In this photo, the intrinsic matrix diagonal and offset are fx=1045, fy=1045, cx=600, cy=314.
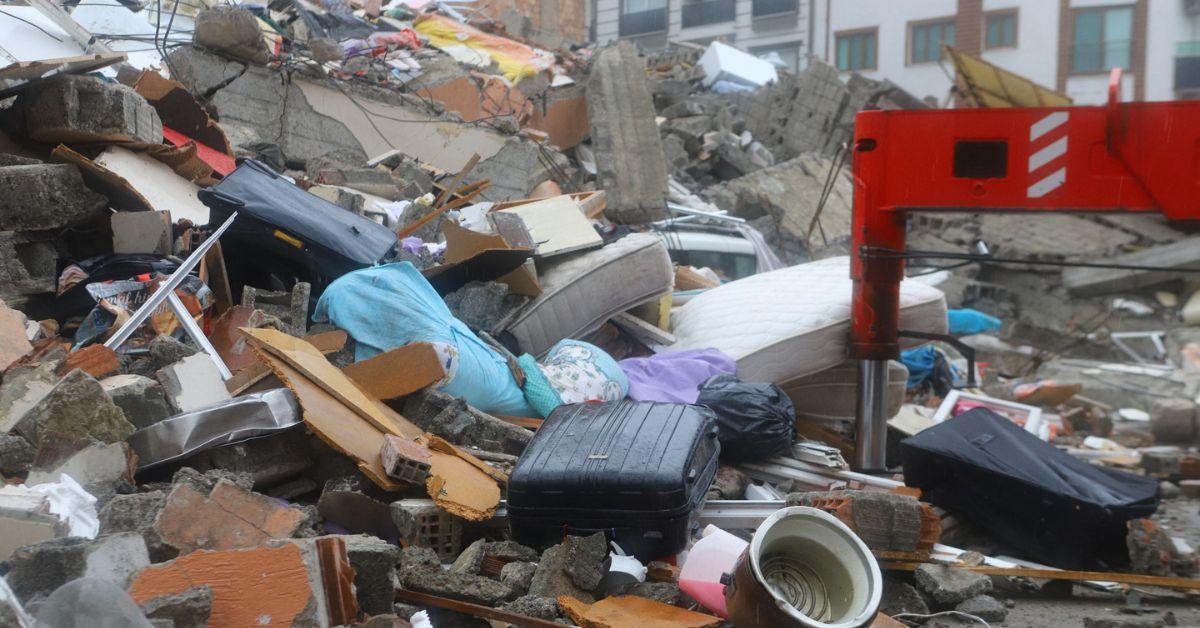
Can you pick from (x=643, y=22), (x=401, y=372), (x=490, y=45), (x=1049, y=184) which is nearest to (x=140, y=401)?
(x=401, y=372)

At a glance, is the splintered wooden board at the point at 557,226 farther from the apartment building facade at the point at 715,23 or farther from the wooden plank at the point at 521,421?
the apartment building facade at the point at 715,23

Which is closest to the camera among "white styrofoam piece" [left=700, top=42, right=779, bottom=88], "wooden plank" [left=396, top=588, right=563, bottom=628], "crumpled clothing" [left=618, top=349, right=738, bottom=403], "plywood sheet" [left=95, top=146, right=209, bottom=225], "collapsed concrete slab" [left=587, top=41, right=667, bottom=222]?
"wooden plank" [left=396, top=588, right=563, bottom=628]

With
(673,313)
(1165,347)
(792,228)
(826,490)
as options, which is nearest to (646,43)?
(792,228)

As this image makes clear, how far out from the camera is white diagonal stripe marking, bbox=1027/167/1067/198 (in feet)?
12.4

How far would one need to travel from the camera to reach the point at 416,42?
12250 mm

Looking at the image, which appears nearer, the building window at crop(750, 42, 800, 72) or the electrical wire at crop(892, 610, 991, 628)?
the electrical wire at crop(892, 610, 991, 628)

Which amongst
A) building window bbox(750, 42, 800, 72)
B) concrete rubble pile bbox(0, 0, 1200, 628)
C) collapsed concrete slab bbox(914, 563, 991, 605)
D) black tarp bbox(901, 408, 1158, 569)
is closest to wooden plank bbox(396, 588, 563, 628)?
concrete rubble pile bbox(0, 0, 1200, 628)

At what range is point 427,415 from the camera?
393cm

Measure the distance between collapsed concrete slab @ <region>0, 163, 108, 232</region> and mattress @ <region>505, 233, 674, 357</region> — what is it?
2.03 metres

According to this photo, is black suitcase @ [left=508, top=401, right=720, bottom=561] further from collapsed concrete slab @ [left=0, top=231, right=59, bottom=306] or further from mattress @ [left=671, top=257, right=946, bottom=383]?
collapsed concrete slab @ [left=0, top=231, right=59, bottom=306]

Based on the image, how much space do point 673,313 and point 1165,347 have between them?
6816 mm

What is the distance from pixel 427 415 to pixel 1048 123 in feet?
8.25

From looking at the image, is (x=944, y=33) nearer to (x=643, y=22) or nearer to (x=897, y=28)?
(x=897, y=28)

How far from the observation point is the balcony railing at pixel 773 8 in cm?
2950
